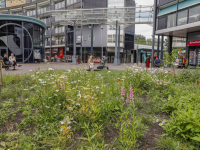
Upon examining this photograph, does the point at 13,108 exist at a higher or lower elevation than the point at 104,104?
lower

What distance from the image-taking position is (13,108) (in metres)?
4.02

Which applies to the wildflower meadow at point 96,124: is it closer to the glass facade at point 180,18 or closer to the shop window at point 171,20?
the glass facade at point 180,18

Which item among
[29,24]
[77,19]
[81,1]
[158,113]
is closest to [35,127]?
[158,113]

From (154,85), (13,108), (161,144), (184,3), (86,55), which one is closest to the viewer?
(161,144)

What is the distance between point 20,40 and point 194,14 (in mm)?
23171

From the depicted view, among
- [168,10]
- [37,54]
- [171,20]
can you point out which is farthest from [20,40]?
[171,20]

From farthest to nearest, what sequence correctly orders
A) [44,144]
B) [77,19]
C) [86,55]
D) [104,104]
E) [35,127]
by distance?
[86,55]
[77,19]
[104,104]
[35,127]
[44,144]

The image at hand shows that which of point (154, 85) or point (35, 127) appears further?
point (154, 85)

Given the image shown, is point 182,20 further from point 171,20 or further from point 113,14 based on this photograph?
point 113,14

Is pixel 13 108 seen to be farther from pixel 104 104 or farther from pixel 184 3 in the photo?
pixel 184 3

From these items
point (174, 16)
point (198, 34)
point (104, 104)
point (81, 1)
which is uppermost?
point (81, 1)

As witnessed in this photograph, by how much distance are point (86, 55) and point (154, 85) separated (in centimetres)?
3555

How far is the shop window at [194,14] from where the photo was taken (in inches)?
600

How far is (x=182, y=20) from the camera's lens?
667 inches
